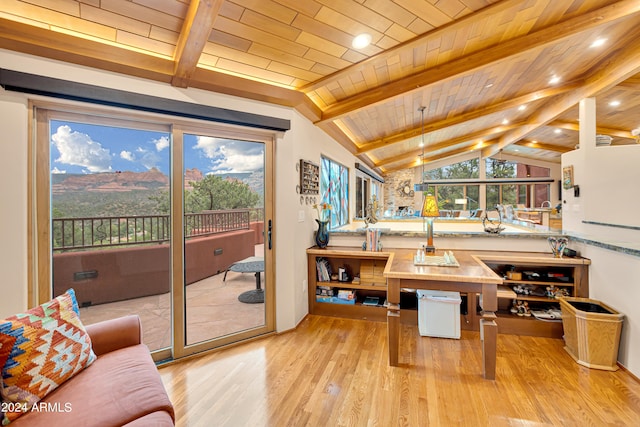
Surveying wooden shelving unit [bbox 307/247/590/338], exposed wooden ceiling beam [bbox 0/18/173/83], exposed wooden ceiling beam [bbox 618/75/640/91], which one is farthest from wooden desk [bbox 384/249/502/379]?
exposed wooden ceiling beam [bbox 618/75/640/91]

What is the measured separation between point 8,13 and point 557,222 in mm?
8813

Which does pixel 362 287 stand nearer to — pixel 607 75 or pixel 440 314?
pixel 440 314

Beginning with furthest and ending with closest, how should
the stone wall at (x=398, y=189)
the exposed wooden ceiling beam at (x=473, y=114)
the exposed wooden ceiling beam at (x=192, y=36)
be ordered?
the stone wall at (x=398, y=189)
the exposed wooden ceiling beam at (x=473, y=114)
the exposed wooden ceiling beam at (x=192, y=36)

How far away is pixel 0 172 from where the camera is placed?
5.64 ft

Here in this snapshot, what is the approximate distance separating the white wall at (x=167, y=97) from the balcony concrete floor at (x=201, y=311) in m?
0.36

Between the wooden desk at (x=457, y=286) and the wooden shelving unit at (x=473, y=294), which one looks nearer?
the wooden desk at (x=457, y=286)

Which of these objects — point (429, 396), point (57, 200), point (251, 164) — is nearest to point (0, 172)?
point (57, 200)

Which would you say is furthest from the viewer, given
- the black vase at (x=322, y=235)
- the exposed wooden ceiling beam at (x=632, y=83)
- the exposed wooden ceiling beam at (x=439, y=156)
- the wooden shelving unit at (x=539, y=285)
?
the exposed wooden ceiling beam at (x=439, y=156)

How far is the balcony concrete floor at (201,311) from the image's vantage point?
2.30 m

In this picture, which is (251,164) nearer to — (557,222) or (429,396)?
(429,396)

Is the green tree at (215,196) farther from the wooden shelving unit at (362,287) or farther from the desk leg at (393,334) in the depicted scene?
the desk leg at (393,334)

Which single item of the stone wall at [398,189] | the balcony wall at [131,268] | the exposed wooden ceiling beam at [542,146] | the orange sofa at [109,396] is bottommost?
the orange sofa at [109,396]

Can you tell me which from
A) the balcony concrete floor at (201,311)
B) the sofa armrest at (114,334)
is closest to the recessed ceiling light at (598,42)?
the balcony concrete floor at (201,311)

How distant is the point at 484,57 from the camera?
9.00ft
